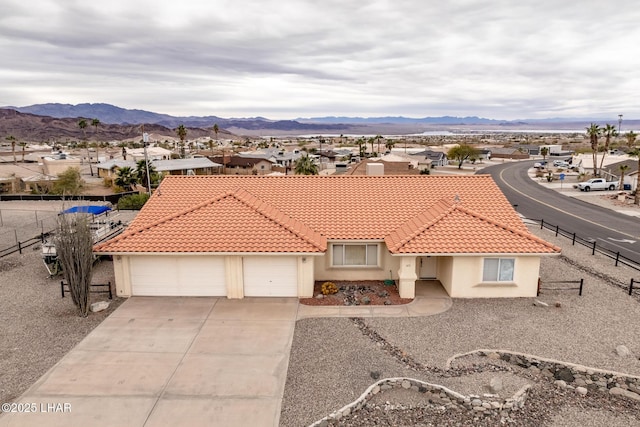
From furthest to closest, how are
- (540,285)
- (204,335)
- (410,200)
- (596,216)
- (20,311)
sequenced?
(596,216) → (410,200) → (540,285) → (20,311) → (204,335)

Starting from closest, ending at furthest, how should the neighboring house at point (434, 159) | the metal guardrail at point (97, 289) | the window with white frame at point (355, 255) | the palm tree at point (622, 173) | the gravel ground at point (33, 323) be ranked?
the gravel ground at point (33, 323) < the metal guardrail at point (97, 289) < the window with white frame at point (355, 255) < the palm tree at point (622, 173) < the neighboring house at point (434, 159)

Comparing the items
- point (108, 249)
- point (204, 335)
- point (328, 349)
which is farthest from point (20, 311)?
point (328, 349)

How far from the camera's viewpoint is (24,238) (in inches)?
1167

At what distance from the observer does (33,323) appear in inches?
627

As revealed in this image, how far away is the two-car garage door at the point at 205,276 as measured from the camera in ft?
59.4

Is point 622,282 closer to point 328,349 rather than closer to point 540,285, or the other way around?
point 540,285

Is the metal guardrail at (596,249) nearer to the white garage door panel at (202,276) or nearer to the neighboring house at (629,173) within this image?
the white garage door panel at (202,276)

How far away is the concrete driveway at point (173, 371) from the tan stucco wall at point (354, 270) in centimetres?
281

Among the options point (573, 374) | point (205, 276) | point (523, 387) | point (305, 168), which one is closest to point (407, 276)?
point (523, 387)

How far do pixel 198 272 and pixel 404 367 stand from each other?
9.60m

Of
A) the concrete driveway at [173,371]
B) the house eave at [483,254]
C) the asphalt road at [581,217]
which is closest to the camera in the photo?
the concrete driveway at [173,371]

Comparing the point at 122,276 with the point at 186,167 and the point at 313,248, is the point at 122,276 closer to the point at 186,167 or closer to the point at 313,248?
the point at 313,248

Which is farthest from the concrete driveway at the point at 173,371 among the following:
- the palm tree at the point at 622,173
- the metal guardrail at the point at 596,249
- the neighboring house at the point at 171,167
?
the palm tree at the point at 622,173

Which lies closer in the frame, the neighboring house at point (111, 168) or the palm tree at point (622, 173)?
the palm tree at point (622, 173)
